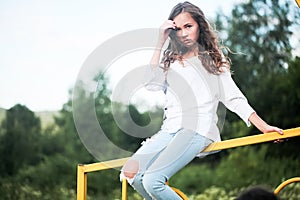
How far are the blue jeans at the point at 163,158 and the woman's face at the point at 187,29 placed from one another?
1.23ft

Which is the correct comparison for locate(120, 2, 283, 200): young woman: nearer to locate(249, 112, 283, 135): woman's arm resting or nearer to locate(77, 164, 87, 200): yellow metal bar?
locate(249, 112, 283, 135): woman's arm resting

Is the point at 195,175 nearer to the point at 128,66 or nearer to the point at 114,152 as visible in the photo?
the point at 128,66

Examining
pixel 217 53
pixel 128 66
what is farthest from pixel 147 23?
pixel 217 53

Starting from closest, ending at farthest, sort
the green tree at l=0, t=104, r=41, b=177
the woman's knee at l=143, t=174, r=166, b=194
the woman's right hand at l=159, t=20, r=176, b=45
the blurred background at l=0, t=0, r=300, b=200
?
the woman's knee at l=143, t=174, r=166, b=194 < the woman's right hand at l=159, t=20, r=176, b=45 < the blurred background at l=0, t=0, r=300, b=200 < the green tree at l=0, t=104, r=41, b=177

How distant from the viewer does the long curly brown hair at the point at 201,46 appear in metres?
2.17

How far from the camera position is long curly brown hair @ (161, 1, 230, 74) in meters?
2.17

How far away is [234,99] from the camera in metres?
2.07

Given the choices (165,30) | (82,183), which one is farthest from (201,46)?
(82,183)

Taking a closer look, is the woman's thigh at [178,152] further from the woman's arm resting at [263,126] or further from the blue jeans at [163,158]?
the woman's arm resting at [263,126]

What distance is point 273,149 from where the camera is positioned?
4.14m

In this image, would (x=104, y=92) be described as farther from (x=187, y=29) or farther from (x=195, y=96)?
(x=195, y=96)

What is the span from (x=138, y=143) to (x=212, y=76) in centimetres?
188

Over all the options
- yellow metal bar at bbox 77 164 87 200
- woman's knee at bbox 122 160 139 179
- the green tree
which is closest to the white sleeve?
woman's knee at bbox 122 160 139 179

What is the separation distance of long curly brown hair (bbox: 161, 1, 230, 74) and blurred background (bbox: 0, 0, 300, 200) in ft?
5.54
